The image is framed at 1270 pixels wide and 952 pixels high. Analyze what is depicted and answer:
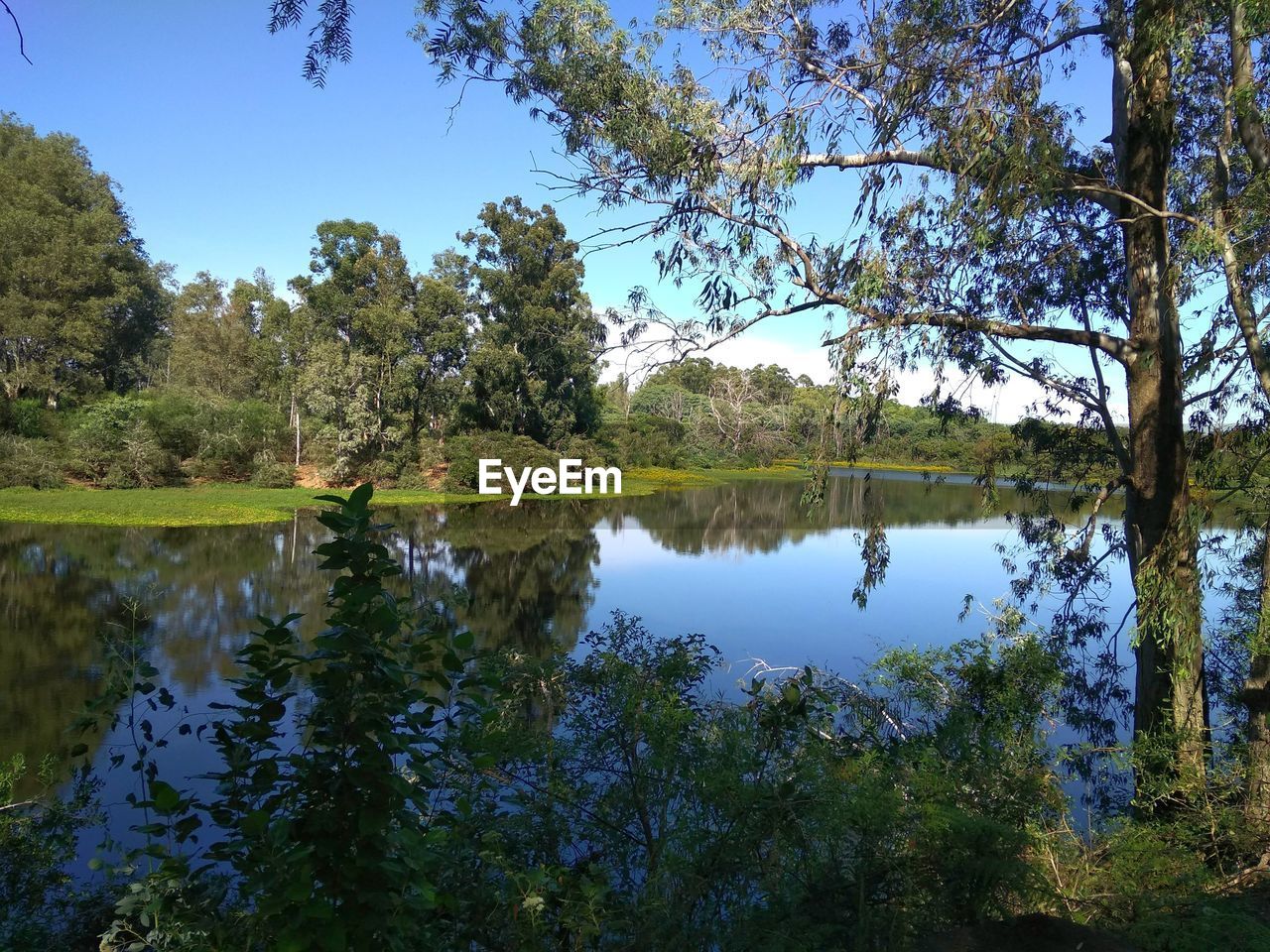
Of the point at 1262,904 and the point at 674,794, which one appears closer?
the point at 1262,904

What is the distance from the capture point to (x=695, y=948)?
191cm

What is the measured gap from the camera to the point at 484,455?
932 inches

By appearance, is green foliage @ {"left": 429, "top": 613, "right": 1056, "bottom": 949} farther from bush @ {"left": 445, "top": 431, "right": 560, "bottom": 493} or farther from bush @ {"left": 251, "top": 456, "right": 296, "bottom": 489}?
bush @ {"left": 251, "top": 456, "right": 296, "bottom": 489}

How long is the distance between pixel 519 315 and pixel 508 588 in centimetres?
1334

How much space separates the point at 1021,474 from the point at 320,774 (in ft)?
19.3

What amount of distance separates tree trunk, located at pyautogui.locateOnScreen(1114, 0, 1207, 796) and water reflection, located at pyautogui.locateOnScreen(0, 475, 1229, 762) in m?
1.33

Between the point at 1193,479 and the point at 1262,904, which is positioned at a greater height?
the point at 1193,479

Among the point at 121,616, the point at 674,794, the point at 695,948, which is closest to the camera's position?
the point at 695,948

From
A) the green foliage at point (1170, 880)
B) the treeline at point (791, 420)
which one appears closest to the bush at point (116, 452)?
the treeline at point (791, 420)

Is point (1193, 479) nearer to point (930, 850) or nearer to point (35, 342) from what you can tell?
point (930, 850)

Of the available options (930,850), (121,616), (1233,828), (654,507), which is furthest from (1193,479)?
(654,507)

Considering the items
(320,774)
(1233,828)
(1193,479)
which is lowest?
(1233,828)

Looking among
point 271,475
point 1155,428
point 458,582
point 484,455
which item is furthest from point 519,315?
point 1155,428

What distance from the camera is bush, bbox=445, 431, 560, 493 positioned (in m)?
23.7
